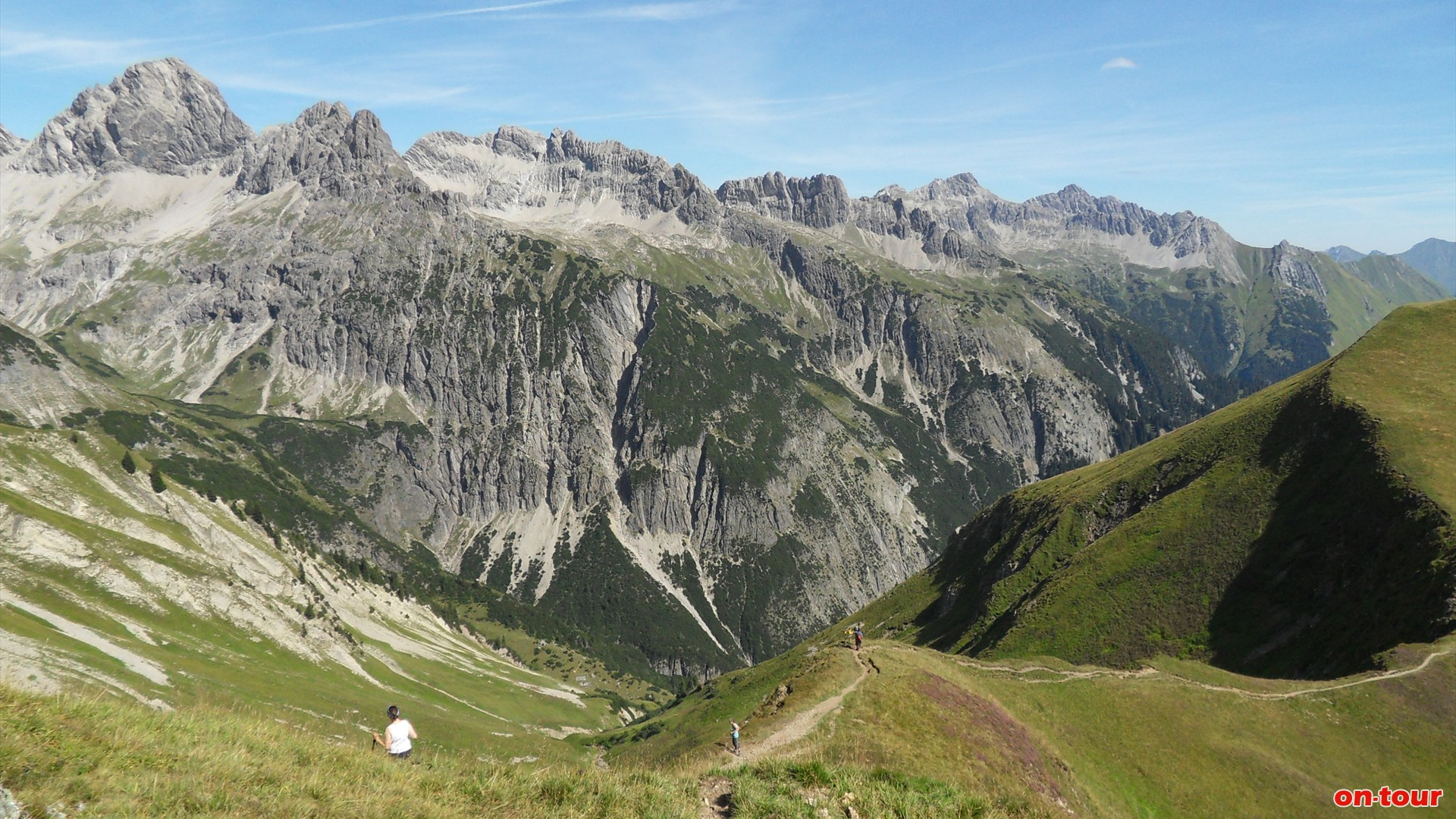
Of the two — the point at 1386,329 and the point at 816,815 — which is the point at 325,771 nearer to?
the point at 816,815

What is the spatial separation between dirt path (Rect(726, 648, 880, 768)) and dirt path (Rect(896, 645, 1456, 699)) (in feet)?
69.3

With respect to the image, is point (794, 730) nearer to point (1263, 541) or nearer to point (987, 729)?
point (987, 729)

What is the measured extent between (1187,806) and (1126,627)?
172ft

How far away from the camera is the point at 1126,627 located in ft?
343

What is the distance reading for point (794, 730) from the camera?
4288 centimetres

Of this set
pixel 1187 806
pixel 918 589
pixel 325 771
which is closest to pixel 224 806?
pixel 325 771

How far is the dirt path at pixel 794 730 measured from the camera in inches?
1558

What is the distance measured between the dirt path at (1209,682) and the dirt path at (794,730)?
21.1m

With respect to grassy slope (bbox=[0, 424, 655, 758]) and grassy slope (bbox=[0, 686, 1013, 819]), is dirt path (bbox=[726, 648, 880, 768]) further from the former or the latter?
grassy slope (bbox=[0, 424, 655, 758])

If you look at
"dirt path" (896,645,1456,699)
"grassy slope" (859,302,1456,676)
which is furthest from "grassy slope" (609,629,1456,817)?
"grassy slope" (859,302,1456,676)

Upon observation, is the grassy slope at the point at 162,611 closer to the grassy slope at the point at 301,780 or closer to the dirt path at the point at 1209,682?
the dirt path at the point at 1209,682

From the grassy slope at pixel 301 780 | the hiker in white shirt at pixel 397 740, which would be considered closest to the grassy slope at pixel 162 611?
the hiker in white shirt at pixel 397 740

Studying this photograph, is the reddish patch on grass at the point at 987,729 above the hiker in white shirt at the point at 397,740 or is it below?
below

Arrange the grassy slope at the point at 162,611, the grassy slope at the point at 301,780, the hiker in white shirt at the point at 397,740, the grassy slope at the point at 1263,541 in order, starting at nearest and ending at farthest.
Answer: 1. the grassy slope at the point at 301,780
2. the hiker in white shirt at the point at 397,740
3. the grassy slope at the point at 1263,541
4. the grassy slope at the point at 162,611
